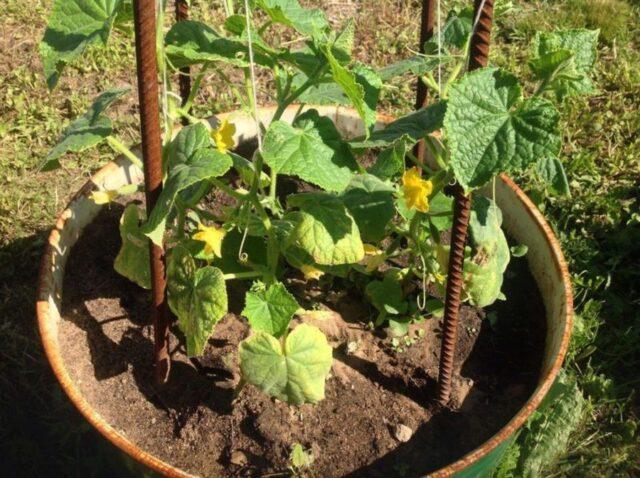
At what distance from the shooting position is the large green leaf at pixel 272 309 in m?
1.69

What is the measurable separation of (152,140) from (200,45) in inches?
12.4

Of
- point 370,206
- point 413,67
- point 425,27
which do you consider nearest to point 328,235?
point 370,206

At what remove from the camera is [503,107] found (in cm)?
147

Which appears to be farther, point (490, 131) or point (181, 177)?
point (181, 177)

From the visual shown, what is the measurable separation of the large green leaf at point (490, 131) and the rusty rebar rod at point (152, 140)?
50 cm

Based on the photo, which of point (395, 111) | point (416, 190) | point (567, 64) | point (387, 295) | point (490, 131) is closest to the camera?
point (490, 131)

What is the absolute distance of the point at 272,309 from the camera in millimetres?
1716

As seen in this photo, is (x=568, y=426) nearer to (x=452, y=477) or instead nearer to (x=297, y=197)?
(x=452, y=477)

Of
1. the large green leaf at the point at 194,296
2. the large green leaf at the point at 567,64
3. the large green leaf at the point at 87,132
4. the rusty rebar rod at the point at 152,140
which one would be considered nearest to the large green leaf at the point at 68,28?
the large green leaf at the point at 87,132

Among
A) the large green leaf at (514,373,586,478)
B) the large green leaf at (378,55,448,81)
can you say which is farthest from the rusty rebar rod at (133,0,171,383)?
the large green leaf at (514,373,586,478)

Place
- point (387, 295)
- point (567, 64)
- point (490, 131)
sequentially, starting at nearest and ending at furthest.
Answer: point (490, 131)
point (567, 64)
point (387, 295)

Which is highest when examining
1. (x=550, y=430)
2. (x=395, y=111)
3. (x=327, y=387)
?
(x=395, y=111)

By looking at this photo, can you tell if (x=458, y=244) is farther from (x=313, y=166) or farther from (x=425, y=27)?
(x=425, y=27)

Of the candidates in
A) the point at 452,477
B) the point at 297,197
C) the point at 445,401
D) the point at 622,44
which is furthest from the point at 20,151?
the point at 622,44
